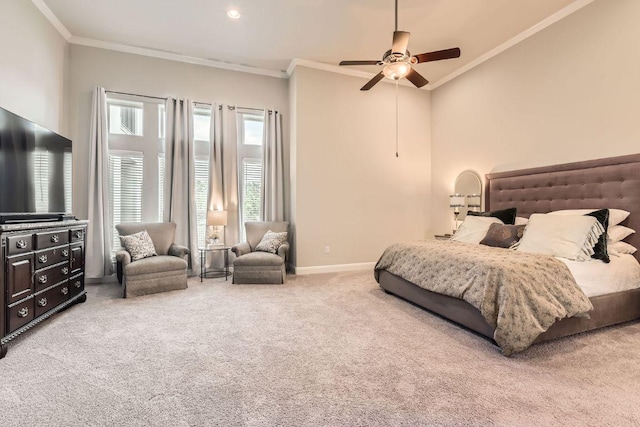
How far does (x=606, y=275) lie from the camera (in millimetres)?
2781

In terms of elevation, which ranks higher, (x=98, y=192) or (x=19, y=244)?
(x=98, y=192)

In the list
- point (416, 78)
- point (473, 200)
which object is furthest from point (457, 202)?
point (416, 78)

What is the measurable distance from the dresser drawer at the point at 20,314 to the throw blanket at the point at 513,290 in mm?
3677

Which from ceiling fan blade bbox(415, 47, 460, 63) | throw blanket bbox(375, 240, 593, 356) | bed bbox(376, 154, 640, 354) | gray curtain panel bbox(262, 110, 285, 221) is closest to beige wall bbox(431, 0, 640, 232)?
bed bbox(376, 154, 640, 354)

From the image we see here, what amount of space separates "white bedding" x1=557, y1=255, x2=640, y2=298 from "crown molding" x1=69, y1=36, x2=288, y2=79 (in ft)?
17.0

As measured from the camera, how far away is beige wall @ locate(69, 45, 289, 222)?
445cm

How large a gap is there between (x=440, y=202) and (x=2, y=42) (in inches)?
255

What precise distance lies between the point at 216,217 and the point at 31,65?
2833 mm

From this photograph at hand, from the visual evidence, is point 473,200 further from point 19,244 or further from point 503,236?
point 19,244

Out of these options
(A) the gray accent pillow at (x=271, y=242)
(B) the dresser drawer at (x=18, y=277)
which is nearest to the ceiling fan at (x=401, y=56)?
(A) the gray accent pillow at (x=271, y=242)

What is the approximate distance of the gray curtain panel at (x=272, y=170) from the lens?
17.5 ft

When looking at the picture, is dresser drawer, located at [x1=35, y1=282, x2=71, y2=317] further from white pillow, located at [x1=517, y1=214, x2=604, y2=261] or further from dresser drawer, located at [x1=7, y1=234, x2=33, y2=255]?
white pillow, located at [x1=517, y1=214, x2=604, y2=261]

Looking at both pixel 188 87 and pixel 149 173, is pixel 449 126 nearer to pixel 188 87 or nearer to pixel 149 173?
pixel 188 87

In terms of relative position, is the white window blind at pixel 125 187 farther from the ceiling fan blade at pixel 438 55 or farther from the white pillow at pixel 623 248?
the white pillow at pixel 623 248
